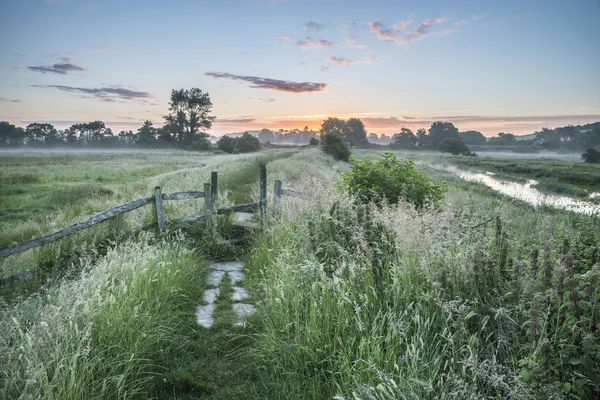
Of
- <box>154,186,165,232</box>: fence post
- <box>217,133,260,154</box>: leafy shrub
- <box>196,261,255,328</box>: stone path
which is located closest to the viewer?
<box>196,261,255,328</box>: stone path

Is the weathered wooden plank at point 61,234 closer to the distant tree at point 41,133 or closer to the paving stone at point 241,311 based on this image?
the paving stone at point 241,311

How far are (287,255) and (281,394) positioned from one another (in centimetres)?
231

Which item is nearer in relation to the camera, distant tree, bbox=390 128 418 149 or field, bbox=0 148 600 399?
field, bbox=0 148 600 399

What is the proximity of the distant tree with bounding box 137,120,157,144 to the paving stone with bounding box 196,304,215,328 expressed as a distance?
76243 millimetres

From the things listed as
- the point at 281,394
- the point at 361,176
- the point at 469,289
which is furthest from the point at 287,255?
the point at 361,176

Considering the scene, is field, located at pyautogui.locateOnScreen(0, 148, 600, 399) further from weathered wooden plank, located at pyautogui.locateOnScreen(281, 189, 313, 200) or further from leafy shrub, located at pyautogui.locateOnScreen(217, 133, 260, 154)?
leafy shrub, located at pyautogui.locateOnScreen(217, 133, 260, 154)

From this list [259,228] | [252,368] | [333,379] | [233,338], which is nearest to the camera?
[333,379]

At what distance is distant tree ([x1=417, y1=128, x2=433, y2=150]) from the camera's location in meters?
98.9

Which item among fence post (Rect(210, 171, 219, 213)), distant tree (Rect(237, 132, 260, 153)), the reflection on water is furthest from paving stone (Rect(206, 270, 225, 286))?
distant tree (Rect(237, 132, 260, 153))

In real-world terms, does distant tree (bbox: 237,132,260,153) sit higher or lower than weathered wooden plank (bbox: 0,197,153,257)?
higher

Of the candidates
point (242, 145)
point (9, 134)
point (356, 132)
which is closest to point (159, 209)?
point (9, 134)

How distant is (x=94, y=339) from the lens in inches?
147

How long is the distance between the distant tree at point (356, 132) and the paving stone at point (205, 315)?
106080mm

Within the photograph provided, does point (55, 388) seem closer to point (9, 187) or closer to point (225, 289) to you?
point (225, 289)
